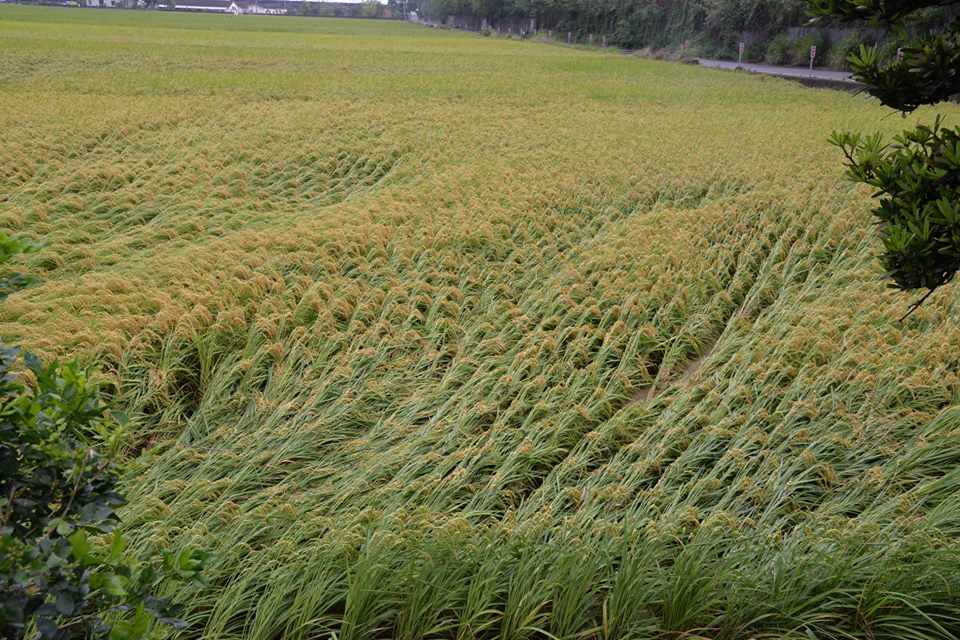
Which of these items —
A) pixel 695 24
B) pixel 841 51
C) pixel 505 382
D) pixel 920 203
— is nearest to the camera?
pixel 920 203

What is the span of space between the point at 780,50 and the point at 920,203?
3719 centimetres

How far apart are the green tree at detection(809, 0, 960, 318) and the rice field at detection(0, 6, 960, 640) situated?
1178 mm

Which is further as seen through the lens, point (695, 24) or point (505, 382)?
point (695, 24)

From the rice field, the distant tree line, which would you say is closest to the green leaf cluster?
the rice field

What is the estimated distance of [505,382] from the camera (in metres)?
4.70

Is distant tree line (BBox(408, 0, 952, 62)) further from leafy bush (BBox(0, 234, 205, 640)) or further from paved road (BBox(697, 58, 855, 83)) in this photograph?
leafy bush (BBox(0, 234, 205, 640))

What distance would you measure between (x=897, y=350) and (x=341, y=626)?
3953 millimetres

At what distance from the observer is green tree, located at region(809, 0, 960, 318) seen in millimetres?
2605

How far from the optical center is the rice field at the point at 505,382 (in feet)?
9.68

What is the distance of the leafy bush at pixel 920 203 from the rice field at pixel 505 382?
1.12 m

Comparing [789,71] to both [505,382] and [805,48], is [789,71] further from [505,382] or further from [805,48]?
[505,382]

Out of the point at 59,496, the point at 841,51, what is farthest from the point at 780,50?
the point at 59,496

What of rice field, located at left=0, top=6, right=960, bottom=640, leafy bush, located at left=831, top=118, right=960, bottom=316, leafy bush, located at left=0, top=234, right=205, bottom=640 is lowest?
rice field, located at left=0, top=6, right=960, bottom=640

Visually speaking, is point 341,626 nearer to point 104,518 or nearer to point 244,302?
point 104,518
